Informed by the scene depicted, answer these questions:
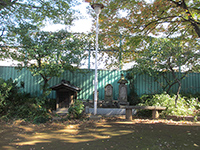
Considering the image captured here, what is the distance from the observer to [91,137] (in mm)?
5012

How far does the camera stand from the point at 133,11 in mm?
10875

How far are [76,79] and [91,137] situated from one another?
5.92 m

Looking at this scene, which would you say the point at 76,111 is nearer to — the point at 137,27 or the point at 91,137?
the point at 91,137

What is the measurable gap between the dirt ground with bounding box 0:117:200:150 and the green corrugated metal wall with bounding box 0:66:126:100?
12.3 ft

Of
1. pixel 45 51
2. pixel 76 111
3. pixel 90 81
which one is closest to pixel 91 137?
pixel 76 111

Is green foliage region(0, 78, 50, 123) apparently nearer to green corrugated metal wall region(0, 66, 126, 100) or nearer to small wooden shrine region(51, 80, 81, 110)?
small wooden shrine region(51, 80, 81, 110)

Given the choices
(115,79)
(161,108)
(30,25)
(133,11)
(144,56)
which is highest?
(133,11)

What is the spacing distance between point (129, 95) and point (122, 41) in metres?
3.82

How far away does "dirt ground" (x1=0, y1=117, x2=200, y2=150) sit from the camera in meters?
4.21

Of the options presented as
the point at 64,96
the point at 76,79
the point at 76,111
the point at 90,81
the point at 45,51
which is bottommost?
the point at 76,111

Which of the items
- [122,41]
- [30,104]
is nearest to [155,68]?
[122,41]

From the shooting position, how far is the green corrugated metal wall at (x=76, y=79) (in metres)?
10.2

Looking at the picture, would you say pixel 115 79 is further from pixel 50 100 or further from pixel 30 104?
pixel 30 104

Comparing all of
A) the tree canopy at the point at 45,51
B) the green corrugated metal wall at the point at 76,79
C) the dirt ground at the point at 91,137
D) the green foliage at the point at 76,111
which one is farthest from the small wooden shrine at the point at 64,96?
the dirt ground at the point at 91,137
